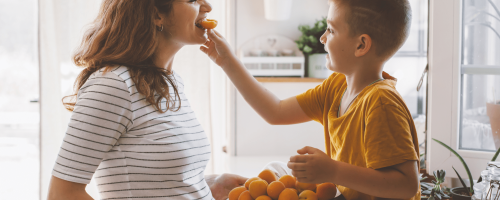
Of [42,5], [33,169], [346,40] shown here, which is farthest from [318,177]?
[33,169]

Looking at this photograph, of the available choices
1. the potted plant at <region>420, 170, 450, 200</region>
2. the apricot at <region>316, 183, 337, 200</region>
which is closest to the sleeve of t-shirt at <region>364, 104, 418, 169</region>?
the apricot at <region>316, 183, 337, 200</region>

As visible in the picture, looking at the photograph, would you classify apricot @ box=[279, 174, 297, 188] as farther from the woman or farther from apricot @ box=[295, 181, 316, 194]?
the woman

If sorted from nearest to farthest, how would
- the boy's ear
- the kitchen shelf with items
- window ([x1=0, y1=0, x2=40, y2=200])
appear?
the boy's ear → window ([x1=0, y1=0, x2=40, y2=200]) → the kitchen shelf with items

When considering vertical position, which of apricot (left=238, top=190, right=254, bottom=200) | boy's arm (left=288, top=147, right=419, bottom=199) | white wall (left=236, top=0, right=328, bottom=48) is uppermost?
white wall (left=236, top=0, right=328, bottom=48)

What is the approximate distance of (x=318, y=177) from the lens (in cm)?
71

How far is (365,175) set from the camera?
2.31 feet

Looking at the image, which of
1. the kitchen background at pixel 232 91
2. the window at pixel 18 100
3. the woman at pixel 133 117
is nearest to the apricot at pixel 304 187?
the woman at pixel 133 117

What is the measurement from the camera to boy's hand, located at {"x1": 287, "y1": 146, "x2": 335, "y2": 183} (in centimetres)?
70

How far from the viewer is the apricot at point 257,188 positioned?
0.87 metres

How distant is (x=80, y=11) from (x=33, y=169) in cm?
114

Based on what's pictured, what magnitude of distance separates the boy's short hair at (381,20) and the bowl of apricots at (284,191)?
1.14ft

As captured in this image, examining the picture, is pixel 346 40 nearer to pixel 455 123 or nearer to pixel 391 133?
pixel 391 133

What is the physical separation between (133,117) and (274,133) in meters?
1.60

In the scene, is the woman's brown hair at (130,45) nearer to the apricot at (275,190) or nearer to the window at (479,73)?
the apricot at (275,190)
